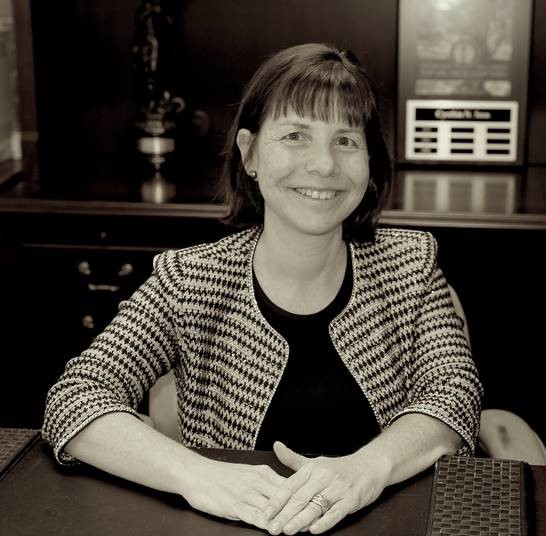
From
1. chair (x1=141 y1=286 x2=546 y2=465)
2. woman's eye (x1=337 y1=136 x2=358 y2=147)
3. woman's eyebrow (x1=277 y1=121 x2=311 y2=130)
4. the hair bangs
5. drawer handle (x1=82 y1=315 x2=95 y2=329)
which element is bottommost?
drawer handle (x1=82 y1=315 x2=95 y2=329)

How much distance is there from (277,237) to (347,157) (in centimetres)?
18

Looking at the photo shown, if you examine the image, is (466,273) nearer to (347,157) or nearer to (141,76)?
(347,157)

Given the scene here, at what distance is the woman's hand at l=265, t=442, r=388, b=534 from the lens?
1.37 meters

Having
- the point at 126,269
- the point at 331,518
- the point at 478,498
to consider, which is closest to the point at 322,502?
the point at 331,518

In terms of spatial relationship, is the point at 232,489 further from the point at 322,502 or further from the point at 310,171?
the point at 310,171

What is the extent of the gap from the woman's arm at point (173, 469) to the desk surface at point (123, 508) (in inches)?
0.6

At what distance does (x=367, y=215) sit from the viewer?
6.64 ft

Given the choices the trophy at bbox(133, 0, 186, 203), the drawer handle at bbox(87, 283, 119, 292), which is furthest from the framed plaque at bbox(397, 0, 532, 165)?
the drawer handle at bbox(87, 283, 119, 292)

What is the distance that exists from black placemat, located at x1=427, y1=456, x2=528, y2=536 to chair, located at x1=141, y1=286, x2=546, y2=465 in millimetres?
419

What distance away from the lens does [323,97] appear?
1.85 meters

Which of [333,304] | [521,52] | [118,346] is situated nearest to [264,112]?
[333,304]

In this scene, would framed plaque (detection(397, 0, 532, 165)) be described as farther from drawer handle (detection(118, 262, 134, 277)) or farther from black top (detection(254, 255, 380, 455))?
black top (detection(254, 255, 380, 455))

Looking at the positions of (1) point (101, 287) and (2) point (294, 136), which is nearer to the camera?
(2) point (294, 136)

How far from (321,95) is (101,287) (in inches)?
43.4
